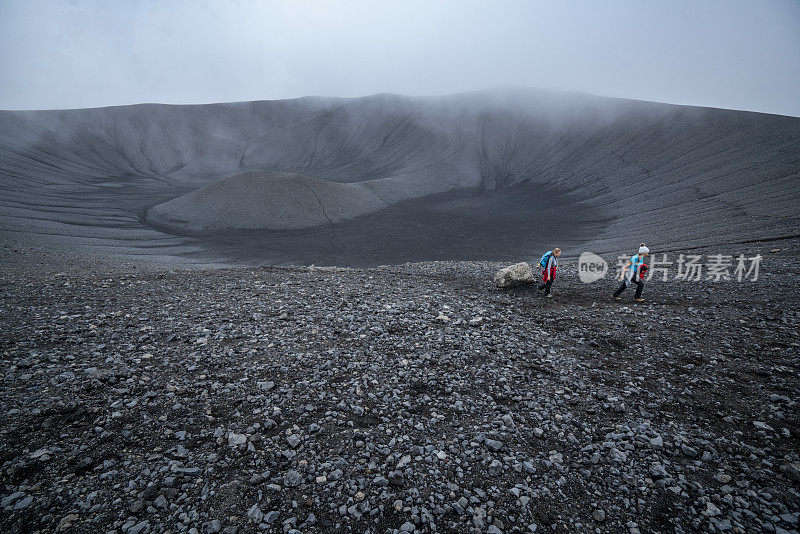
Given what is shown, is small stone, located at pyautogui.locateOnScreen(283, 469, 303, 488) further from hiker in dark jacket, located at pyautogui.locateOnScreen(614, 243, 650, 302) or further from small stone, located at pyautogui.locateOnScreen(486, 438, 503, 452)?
hiker in dark jacket, located at pyautogui.locateOnScreen(614, 243, 650, 302)

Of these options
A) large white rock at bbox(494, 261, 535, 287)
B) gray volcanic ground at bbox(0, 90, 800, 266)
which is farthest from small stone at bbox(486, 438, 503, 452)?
gray volcanic ground at bbox(0, 90, 800, 266)

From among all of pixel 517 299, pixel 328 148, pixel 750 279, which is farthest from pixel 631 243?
pixel 328 148

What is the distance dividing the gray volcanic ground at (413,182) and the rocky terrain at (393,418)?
1491cm

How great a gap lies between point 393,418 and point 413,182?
46.0 meters

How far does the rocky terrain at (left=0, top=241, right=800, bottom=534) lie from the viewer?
13.0 ft

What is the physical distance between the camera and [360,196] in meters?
41.4

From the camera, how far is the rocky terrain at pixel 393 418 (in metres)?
3.97

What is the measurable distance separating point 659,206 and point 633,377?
Result: 3021 centimetres

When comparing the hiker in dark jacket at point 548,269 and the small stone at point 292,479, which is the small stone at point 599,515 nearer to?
the small stone at point 292,479

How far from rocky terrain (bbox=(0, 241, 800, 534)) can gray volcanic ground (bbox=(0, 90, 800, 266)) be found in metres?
14.9

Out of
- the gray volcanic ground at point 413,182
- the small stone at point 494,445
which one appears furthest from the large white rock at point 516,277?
the gray volcanic ground at point 413,182

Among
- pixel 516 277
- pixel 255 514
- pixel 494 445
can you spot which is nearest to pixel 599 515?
pixel 494 445

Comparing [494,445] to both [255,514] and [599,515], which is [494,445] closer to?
[599,515]

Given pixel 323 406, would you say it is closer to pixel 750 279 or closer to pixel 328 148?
pixel 750 279
